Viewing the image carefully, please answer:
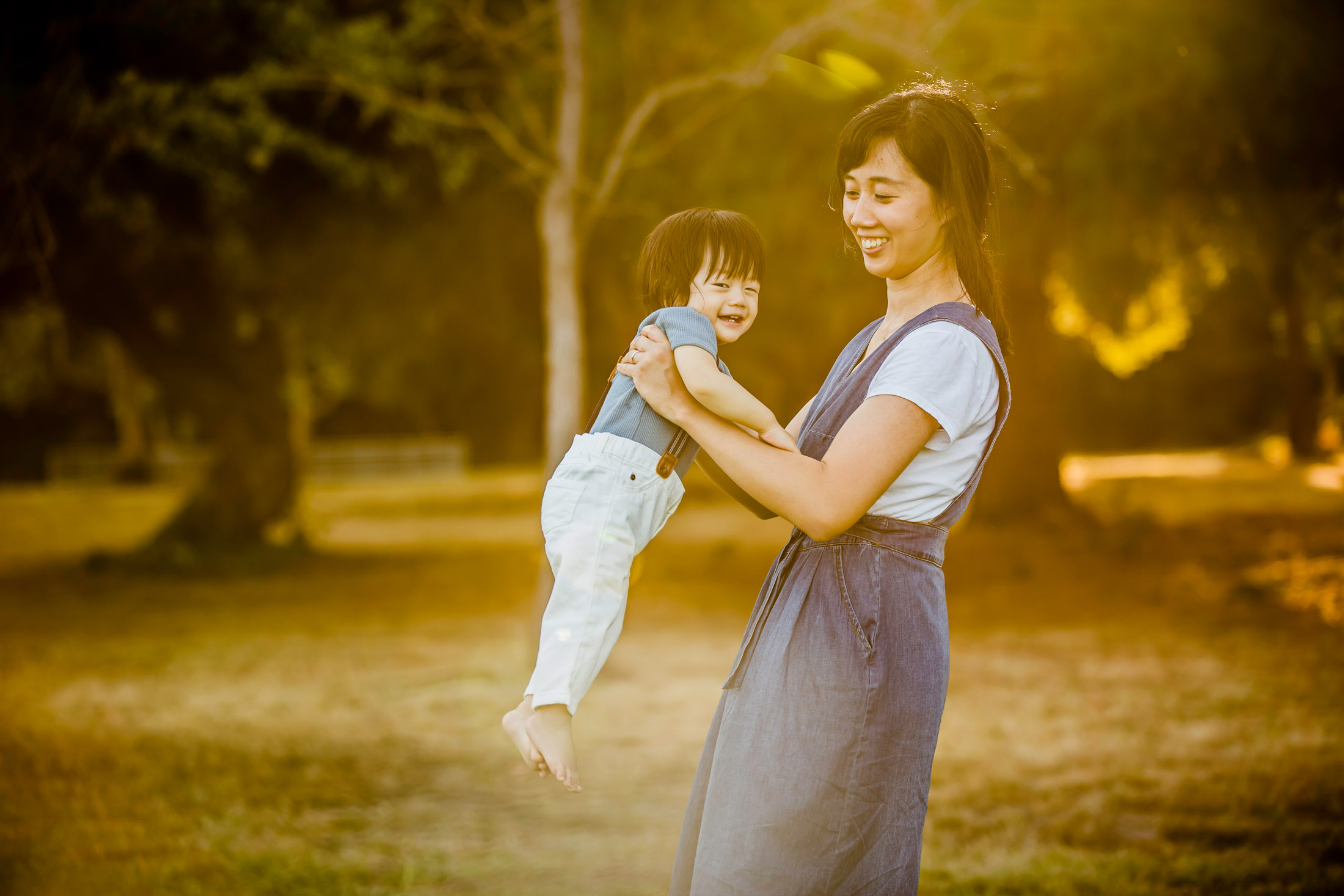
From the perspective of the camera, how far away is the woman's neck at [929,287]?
5.84 ft

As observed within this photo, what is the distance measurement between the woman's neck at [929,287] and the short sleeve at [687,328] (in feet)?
1.03

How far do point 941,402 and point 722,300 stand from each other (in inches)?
14.9

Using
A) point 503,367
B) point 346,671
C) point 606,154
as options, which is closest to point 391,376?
point 503,367

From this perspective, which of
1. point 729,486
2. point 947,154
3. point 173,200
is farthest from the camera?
point 173,200

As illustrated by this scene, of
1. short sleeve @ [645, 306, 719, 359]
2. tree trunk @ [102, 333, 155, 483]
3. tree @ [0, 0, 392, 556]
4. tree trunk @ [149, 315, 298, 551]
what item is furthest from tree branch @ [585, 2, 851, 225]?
tree trunk @ [102, 333, 155, 483]

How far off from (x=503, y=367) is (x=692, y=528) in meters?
22.3

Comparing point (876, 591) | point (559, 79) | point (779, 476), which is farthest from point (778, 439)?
point (559, 79)

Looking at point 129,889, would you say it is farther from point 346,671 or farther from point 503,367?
point 503,367

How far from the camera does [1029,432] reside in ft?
52.3

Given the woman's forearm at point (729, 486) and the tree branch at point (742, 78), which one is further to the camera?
the tree branch at point (742, 78)

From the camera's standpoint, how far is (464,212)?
1395 centimetres

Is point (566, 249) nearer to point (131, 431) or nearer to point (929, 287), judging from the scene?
point (929, 287)

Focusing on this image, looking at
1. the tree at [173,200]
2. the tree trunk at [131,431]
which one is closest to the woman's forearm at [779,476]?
the tree at [173,200]

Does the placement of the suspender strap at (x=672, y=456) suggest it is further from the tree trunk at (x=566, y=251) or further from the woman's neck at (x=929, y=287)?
the tree trunk at (x=566, y=251)
